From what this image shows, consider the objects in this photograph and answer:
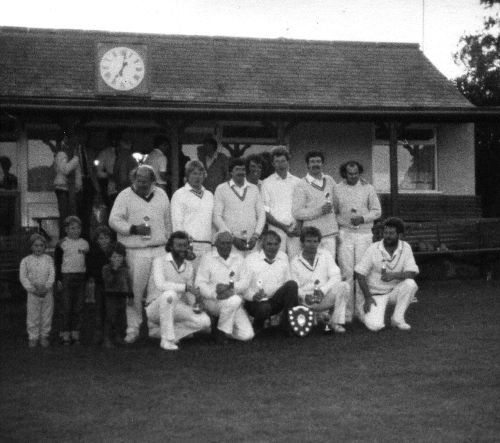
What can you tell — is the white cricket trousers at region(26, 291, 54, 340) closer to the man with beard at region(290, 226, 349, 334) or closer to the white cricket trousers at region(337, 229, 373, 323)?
the man with beard at region(290, 226, 349, 334)

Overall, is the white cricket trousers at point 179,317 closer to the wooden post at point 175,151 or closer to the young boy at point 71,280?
the young boy at point 71,280

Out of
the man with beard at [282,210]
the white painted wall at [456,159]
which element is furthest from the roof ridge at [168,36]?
the man with beard at [282,210]

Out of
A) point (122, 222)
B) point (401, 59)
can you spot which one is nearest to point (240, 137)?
point (401, 59)

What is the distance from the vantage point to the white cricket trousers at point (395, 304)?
11.1 metres

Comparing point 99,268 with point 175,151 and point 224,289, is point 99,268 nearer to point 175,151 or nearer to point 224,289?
point 224,289

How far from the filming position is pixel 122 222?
10.8 meters

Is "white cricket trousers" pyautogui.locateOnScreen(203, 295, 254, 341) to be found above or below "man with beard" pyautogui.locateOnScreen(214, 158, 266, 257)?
below

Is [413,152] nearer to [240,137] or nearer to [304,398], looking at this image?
[240,137]

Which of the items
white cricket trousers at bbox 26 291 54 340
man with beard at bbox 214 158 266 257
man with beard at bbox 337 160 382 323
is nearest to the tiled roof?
man with beard at bbox 337 160 382 323

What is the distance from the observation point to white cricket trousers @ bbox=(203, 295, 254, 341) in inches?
415

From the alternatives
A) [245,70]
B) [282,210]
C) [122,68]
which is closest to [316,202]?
[282,210]

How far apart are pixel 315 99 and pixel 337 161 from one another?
47.8 inches

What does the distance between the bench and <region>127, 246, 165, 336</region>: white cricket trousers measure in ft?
24.3

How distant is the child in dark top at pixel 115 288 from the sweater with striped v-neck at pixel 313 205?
2.00 metres
